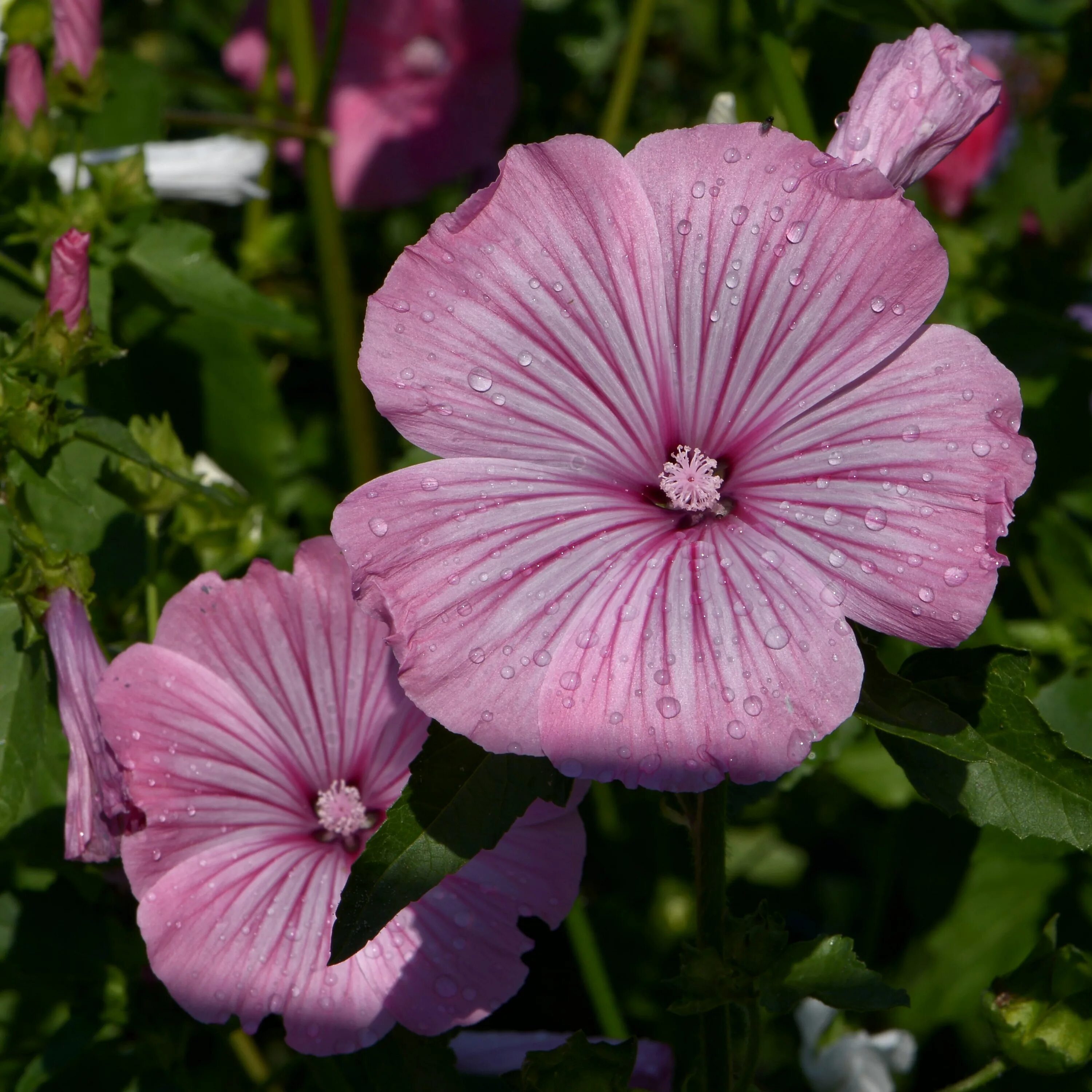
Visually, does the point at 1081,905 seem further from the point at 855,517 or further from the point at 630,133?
the point at 630,133

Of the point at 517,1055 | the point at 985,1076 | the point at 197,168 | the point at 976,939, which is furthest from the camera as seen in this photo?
the point at 197,168

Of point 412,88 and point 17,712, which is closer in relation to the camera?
point 17,712

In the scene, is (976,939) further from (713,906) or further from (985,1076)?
(713,906)

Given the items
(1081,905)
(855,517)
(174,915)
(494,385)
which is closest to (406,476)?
(494,385)

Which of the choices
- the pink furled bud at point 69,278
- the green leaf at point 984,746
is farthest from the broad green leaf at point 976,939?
the pink furled bud at point 69,278

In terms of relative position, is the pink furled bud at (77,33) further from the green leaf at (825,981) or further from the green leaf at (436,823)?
the green leaf at (825,981)

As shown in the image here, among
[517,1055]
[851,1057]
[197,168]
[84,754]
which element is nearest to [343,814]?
[84,754]

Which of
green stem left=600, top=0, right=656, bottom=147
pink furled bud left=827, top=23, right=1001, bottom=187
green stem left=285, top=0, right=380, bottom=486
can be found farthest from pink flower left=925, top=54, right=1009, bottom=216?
pink furled bud left=827, top=23, right=1001, bottom=187
